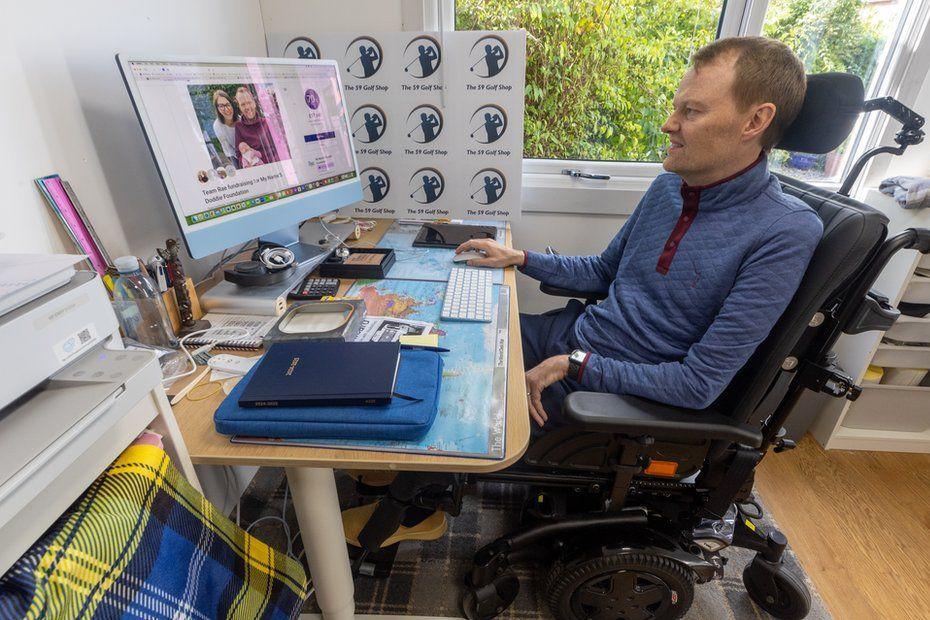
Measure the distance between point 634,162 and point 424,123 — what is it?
88 cm

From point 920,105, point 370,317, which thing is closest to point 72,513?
point 370,317

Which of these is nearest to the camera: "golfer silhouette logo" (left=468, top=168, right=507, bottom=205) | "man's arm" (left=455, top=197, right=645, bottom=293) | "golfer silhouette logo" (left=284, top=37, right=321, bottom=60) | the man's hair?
the man's hair

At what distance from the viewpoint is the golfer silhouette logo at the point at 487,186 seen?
1.78m

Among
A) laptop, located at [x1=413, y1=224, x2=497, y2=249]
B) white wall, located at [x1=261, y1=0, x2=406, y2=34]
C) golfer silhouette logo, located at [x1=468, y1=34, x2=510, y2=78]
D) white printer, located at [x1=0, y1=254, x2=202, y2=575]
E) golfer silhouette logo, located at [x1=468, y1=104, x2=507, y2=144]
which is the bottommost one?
Answer: laptop, located at [x1=413, y1=224, x2=497, y2=249]

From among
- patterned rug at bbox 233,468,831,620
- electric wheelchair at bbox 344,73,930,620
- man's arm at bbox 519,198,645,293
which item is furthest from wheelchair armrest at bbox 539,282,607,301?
patterned rug at bbox 233,468,831,620

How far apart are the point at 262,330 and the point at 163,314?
19 centimetres

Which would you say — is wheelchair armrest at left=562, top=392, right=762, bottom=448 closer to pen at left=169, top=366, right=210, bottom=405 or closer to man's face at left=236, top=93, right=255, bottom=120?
pen at left=169, top=366, right=210, bottom=405

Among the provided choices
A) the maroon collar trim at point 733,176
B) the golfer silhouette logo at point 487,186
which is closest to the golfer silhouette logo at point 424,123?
the golfer silhouette logo at point 487,186

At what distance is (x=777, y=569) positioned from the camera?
1195 mm

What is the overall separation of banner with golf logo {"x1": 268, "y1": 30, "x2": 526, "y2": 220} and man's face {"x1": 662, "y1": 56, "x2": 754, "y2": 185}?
750mm

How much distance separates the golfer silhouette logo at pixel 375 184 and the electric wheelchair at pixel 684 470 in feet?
3.74

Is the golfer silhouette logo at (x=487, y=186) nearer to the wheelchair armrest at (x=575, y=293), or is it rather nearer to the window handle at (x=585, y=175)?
the window handle at (x=585, y=175)

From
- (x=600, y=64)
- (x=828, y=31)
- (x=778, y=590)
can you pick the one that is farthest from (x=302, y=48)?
(x=778, y=590)

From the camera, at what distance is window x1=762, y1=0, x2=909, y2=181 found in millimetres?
1645
